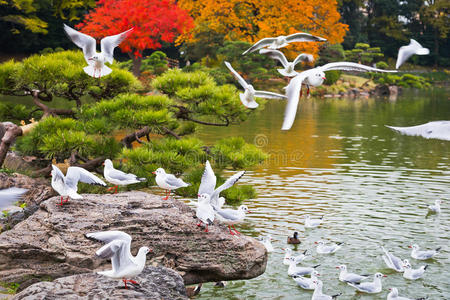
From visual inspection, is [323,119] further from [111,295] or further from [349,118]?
[111,295]

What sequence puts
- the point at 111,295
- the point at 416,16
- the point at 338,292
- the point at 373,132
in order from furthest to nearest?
the point at 416,16 → the point at 373,132 → the point at 338,292 → the point at 111,295

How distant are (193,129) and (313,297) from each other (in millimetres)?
4173

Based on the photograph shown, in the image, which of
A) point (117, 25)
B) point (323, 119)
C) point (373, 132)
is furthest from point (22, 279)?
point (117, 25)

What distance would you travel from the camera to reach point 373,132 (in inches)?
779

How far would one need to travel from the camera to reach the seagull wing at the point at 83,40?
678 centimetres

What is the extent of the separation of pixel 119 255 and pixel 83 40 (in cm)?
354

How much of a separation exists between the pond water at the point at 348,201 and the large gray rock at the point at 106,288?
5.18 ft

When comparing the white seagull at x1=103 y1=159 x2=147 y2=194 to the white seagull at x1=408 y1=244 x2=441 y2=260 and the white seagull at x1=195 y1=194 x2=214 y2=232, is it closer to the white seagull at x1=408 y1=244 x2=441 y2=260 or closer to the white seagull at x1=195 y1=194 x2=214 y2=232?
the white seagull at x1=195 y1=194 x2=214 y2=232

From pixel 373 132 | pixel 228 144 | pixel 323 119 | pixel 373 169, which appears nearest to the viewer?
pixel 228 144

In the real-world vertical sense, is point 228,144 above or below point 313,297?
above

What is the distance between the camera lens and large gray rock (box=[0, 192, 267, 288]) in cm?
545

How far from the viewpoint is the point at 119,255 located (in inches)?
168

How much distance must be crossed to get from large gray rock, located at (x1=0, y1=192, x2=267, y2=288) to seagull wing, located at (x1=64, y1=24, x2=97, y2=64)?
A: 2019mm

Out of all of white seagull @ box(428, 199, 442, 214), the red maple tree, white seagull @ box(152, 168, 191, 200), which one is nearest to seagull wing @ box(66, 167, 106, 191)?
white seagull @ box(152, 168, 191, 200)
